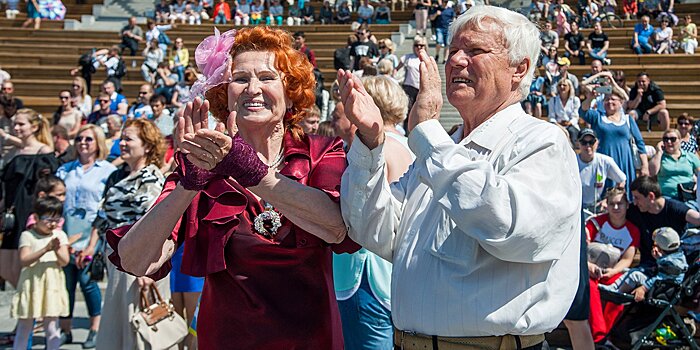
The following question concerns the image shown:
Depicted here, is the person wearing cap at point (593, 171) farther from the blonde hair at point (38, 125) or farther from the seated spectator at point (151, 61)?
the seated spectator at point (151, 61)

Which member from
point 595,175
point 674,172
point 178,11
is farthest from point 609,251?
point 178,11

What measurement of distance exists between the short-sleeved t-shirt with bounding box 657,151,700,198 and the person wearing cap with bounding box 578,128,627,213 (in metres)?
1.21

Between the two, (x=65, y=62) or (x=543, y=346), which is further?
(x=65, y=62)

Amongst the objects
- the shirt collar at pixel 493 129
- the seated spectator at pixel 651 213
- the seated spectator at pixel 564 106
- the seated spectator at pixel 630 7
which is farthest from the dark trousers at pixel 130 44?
the shirt collar at pixel 493 129

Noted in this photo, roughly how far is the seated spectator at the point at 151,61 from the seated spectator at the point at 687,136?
11.4m

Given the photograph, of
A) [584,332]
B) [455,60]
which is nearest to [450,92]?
[455,60]

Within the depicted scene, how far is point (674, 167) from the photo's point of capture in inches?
380

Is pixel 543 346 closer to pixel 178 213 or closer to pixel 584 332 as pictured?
pixel 178 213

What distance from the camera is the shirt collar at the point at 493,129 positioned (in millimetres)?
2539

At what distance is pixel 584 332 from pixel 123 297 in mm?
2832

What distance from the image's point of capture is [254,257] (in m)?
2.82

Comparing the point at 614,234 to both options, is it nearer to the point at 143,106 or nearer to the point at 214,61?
the point at 214,61

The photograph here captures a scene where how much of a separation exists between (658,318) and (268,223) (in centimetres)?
438

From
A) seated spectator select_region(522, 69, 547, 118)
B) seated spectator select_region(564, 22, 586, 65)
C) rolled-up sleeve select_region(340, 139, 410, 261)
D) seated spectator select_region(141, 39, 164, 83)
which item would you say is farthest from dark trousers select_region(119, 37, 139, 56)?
rolled-up sleeve select_region(340, 139, 410, 261)
